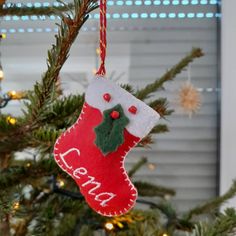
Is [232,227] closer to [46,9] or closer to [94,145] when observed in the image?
[94,145]

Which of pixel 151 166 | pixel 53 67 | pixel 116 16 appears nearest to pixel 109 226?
pixel 53 67

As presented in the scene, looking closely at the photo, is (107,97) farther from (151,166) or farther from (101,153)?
(151,166)

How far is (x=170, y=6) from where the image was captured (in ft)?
3.94

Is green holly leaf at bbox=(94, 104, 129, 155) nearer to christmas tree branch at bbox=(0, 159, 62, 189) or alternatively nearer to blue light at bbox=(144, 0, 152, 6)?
christmas tree branch at bbox=(0, 159, 62, 189)

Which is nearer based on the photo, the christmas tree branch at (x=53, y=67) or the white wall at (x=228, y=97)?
the christmas tree branch at (x=53, y=67)

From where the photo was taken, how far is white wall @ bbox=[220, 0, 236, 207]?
1072 mm

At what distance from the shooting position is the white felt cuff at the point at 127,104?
0.37 metres

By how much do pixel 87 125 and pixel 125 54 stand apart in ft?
2.81

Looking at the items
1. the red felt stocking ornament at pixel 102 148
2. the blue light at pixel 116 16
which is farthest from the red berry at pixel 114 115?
the blue light at pixel 116 16

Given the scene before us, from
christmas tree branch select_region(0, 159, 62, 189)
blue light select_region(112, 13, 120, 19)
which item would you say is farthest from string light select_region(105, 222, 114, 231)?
blue light select_region(112, 13, 120, 19)

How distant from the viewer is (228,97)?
1.09m

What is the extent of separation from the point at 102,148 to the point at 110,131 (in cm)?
2

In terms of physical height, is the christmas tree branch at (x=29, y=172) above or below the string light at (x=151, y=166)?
above

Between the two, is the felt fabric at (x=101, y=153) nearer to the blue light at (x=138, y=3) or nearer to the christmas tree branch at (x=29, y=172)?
the christmas tree branch at (x=29, y=172)
